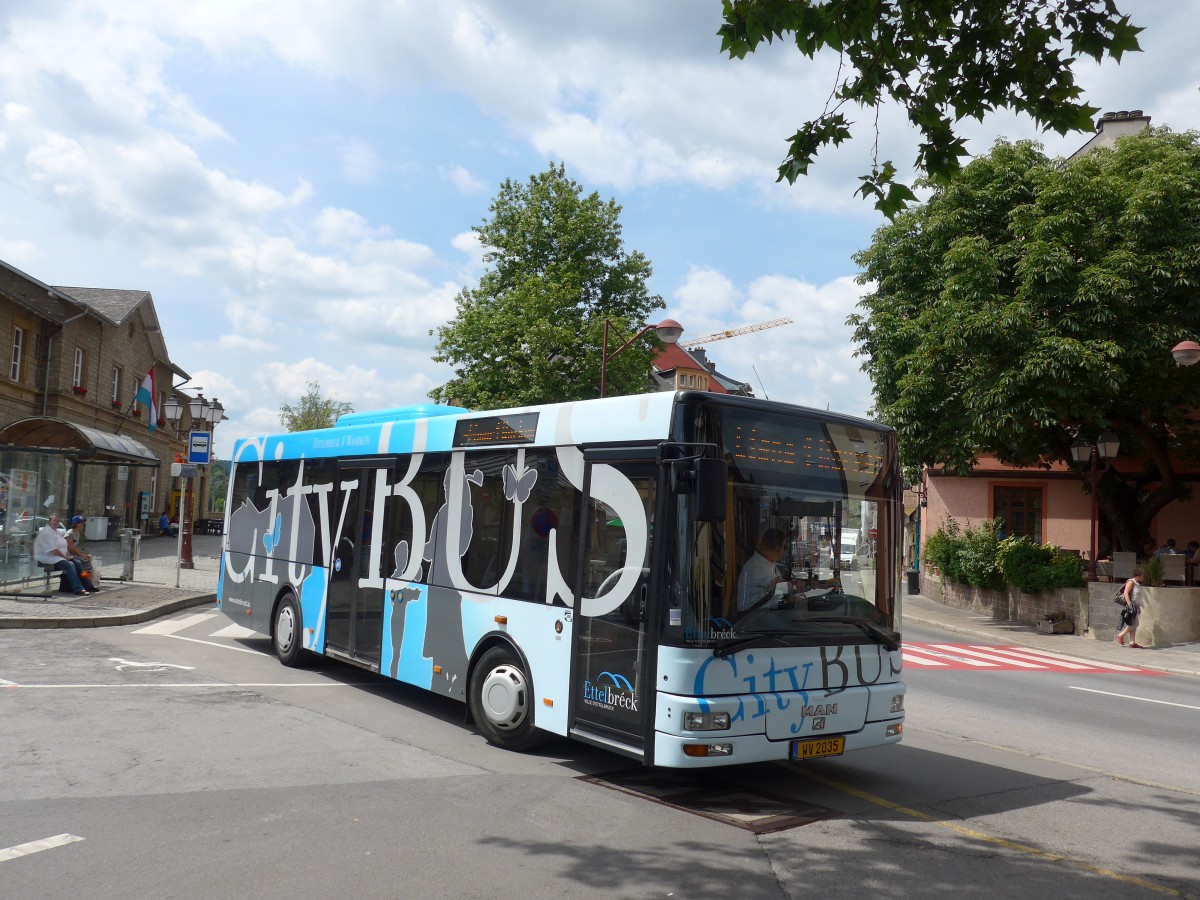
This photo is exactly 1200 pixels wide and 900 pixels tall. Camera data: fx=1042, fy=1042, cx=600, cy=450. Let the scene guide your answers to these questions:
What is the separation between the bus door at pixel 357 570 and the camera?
34.3ft

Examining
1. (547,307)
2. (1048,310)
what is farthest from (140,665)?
(547,307)

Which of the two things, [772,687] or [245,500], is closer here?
[772,687]

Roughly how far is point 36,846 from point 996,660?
16.4 meters

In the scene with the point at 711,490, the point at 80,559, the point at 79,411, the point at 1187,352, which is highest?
the point at 79,411

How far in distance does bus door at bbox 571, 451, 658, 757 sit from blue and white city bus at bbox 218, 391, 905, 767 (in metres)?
0.01

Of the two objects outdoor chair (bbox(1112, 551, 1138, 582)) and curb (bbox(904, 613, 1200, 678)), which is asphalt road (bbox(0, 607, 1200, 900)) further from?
outdoor chair (bbox(1112, 551, 1138, 582))

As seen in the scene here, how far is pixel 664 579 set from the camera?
266 inches

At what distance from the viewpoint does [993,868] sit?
18.8 feet

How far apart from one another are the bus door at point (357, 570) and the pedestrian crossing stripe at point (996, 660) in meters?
9.04

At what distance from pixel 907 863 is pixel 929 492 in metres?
31.7

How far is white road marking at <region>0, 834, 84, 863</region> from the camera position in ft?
17.4

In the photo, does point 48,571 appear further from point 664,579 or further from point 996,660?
point 996,660

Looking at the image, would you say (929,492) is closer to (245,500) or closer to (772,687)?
(245,500)

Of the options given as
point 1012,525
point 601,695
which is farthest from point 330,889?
point 1012,525
